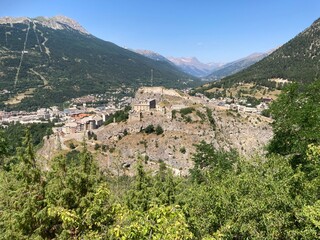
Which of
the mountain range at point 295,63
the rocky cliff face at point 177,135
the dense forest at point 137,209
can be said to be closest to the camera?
the dense forest at point 137,209

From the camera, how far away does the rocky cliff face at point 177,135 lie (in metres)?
60.4

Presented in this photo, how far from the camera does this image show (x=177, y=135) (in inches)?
2557

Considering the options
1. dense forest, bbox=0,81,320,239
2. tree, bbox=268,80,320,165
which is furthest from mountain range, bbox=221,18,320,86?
dense forest, bbox=0,81,320,239

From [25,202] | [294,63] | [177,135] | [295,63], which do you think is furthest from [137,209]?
[294,63]

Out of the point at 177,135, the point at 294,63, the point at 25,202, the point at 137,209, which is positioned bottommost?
the point at 177,135

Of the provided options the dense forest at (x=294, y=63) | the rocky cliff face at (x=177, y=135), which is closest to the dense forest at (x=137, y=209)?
the rocky cliff face at (x=177, y=135)

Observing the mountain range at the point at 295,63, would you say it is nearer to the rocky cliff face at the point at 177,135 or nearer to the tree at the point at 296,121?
the rocky cliff face at the point at 177,135

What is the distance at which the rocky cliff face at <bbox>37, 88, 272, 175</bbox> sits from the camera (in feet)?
198

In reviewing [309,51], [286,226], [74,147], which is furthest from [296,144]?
[309,51]

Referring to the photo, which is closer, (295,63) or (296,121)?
(296,121)

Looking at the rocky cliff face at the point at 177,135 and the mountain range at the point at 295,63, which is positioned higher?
the mountain range at the point at 295,63

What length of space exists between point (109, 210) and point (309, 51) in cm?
18856

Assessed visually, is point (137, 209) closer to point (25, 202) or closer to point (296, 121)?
point (25, 202)

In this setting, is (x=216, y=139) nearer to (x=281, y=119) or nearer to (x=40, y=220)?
(x=281, y=119)
